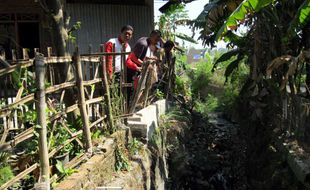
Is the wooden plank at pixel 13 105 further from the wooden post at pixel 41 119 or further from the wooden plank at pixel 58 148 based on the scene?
the wooden plank at pixel 58 148

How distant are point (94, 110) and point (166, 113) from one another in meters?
2.92

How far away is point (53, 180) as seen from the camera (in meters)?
3.94

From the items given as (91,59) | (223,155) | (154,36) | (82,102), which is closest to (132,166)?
(82,102)

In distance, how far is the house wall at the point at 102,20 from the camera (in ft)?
33.0

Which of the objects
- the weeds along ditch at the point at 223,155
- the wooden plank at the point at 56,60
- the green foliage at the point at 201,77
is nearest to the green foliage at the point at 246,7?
the weeds along ditch at the point at 223,155

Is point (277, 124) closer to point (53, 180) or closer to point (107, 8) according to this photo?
point (53, 180)

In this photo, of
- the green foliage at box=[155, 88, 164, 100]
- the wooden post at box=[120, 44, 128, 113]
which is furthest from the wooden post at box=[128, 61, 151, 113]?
the green foliage at box=[155, 88, 164, 100]

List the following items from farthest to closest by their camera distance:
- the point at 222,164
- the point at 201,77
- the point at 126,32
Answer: the point at 201,77
the point at 222,164
the point at 126,32

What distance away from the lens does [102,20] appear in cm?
1037

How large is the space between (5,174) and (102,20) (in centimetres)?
727

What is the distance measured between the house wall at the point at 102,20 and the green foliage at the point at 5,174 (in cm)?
658

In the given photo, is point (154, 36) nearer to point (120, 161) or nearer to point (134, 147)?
point (134, 147)

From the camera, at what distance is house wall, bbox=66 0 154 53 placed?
1006 cm

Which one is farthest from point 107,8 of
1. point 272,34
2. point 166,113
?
point 272,34
